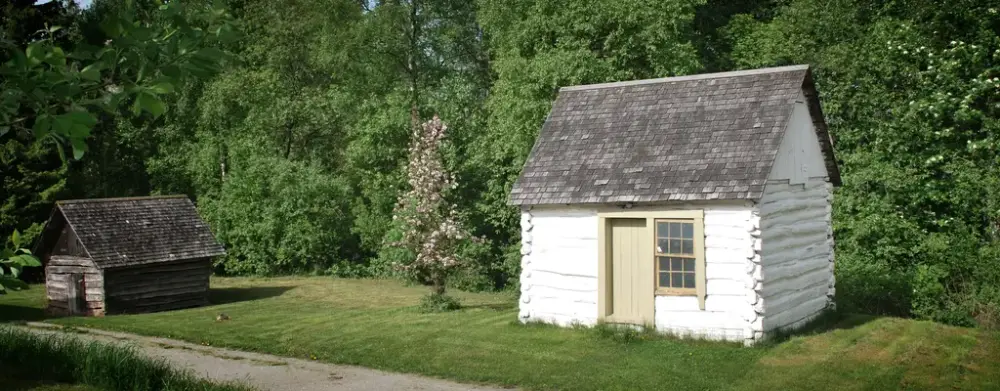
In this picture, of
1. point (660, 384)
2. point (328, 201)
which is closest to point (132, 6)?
point (660, 384)

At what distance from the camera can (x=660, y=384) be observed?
13.4 meters

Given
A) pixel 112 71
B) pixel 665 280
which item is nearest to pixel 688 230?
pixel 665 280

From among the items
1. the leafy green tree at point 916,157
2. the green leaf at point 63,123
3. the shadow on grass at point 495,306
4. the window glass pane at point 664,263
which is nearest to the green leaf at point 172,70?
the green leaf at point 63,123

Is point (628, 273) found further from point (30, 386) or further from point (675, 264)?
point (30, 386)

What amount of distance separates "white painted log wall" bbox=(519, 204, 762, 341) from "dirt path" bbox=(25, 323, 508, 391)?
3.81m

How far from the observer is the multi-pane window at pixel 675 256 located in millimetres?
16203

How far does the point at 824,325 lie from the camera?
17.7 m

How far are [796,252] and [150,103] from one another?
14.5 meters

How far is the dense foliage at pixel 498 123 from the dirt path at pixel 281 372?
420 inches

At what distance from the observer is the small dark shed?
24203mm

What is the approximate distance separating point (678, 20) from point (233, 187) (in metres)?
18.9

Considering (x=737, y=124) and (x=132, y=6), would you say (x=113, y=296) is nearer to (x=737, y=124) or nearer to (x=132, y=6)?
(x=737, y=124)

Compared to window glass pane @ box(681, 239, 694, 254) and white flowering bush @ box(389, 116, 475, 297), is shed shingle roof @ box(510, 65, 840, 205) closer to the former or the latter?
window glass pane @ box(681, 239, 694, 254)

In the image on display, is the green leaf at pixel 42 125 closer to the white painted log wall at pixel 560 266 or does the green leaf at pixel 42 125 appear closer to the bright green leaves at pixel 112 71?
the bright green leaves at pixel 112 71
